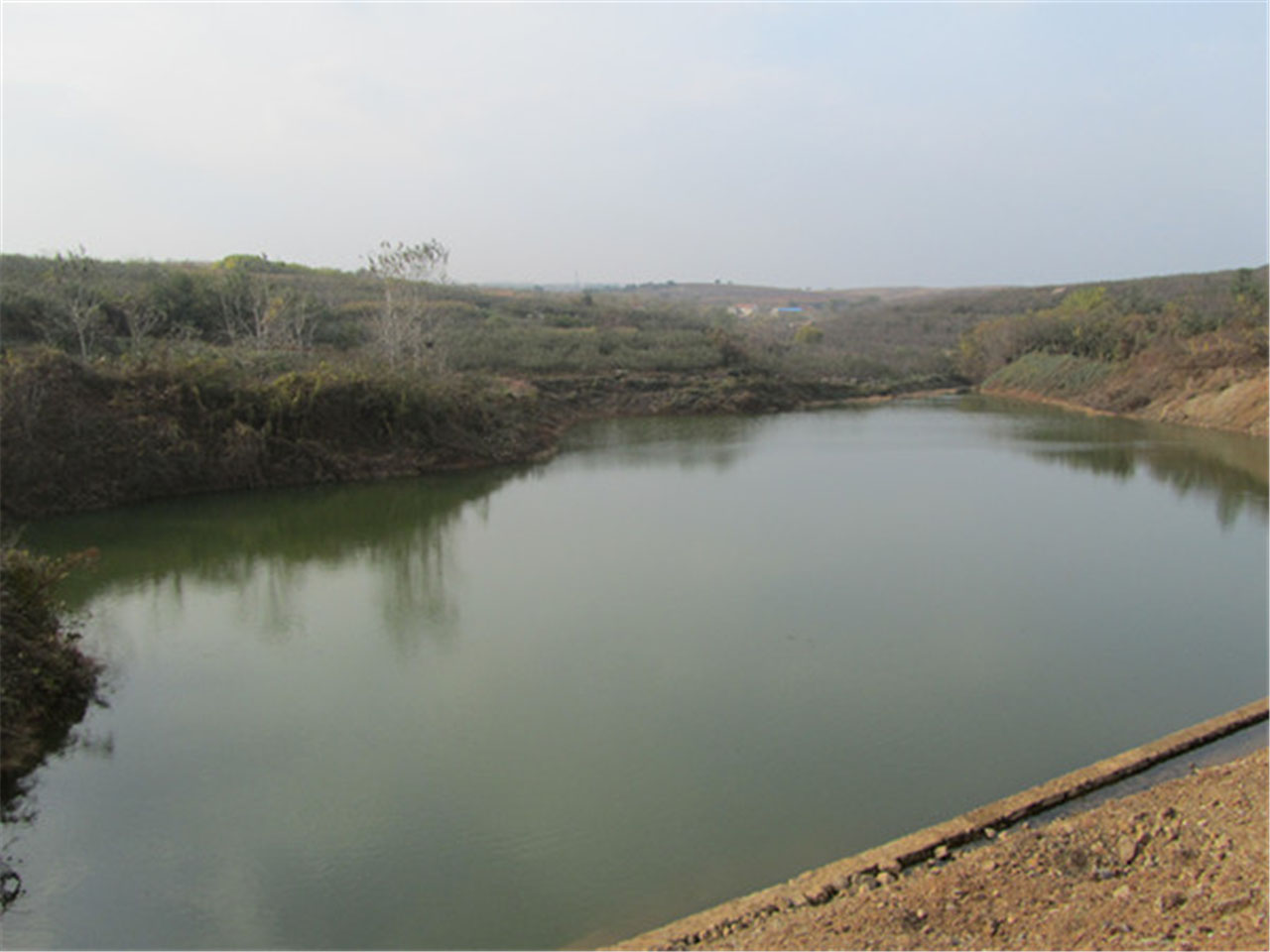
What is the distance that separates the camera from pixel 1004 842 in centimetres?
441

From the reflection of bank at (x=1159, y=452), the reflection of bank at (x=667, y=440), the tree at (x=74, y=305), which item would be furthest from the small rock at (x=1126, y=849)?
the tree at (x=74, y=305)

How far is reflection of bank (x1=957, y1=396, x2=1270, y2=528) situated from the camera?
14312 mm

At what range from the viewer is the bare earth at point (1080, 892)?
349 centimetres

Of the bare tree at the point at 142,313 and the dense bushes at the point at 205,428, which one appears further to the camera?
the bare tree at the point at 142,313

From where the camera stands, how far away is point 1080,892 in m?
3.87

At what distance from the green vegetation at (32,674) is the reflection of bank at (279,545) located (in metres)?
1.63

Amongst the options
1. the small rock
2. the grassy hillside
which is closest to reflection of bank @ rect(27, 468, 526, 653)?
the small rock

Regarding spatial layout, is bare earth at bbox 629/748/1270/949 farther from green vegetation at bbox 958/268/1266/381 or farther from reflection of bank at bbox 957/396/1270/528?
green vegetation at bbox 958/268/1266/381

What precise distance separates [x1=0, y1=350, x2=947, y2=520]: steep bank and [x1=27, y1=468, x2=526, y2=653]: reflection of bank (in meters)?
0.46

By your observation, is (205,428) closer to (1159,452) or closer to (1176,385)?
(1159,452)

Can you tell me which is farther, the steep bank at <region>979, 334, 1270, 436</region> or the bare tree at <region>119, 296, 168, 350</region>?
the steep bank at <region>979, 334, 1270, 436</region>

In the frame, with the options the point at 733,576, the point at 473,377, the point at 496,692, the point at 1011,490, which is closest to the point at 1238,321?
the point at 1011,490

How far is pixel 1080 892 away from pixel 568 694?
11.3 ft

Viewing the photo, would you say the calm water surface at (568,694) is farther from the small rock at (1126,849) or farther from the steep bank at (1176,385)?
the steep bank at (1176,385)
